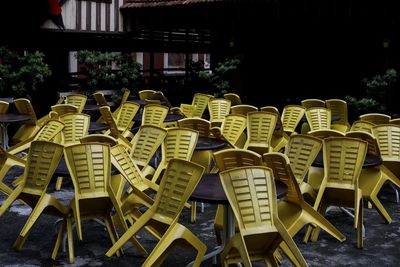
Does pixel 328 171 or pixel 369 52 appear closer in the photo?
pixel 328 171

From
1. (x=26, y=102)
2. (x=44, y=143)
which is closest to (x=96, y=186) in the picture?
(x=44, y=143)

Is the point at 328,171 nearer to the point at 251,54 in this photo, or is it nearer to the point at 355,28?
the point at 355,28

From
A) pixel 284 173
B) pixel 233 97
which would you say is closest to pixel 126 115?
pixel 233 97

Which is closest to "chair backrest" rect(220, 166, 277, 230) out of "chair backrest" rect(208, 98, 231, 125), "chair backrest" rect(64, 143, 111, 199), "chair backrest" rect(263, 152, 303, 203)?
"chair backrest" rect(263, 152, 303, 203)

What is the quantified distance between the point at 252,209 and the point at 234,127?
3.81 meters

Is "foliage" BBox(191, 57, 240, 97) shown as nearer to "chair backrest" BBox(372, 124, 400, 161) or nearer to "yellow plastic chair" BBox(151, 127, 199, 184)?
"chair backrest" BBox(372, 124, 400, 161)

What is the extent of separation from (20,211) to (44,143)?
1.91 m

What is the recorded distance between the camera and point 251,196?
427 cm

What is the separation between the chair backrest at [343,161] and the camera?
5.71 meters

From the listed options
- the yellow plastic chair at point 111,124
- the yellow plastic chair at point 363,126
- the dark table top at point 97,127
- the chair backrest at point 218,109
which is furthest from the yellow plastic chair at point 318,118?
the dark table top at point 97,127

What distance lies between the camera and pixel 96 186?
206 inches

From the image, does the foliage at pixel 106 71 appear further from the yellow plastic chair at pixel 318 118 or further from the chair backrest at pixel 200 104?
the yellow plastic chair at pixel 318 118

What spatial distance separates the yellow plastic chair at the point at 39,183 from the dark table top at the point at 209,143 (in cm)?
188

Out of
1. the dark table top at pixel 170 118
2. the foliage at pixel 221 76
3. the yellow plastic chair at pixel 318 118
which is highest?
the foliage at pixel 221 76
